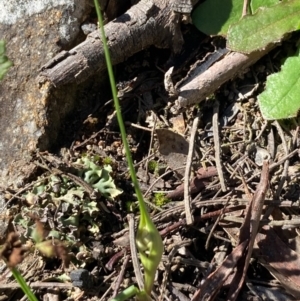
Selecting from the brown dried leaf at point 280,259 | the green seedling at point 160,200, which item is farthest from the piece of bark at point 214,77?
the brown dried leaf at point 280,259

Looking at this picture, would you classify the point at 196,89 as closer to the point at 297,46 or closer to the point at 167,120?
the point at 167,120

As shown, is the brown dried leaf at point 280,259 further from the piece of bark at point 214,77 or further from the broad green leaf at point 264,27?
the broad green leaf at point 264,27

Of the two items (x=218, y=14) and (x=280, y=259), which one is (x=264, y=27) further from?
(x=280, y=259)

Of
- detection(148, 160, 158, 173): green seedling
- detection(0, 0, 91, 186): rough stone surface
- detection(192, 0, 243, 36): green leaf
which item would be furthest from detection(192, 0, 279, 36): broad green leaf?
detection(148, 160, 158, 173): green seedling

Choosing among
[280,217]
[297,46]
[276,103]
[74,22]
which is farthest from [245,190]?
[74,22]

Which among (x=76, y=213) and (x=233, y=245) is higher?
(x=76, y=213)

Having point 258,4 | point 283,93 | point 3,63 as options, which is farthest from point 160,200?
point 258,4

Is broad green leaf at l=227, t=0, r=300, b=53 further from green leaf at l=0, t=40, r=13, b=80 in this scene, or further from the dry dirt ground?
green leaf at l=0, t=40, r=13, b=80
